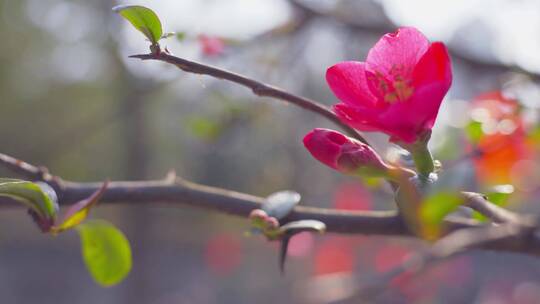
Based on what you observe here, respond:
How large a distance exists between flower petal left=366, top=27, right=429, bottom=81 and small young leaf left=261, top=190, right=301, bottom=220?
0.44ft

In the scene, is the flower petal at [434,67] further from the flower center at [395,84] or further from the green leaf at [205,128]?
the green leaf at [205,128]

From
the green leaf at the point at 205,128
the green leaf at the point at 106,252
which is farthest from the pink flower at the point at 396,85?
the green leaf at the point at 205,128

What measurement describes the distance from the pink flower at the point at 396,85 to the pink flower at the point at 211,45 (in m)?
0.92

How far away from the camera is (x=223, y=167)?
5.78m

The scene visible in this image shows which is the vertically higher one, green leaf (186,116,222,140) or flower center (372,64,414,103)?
green leaf (186,116,222,140)

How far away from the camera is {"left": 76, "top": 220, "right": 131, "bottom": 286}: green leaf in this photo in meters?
0.56

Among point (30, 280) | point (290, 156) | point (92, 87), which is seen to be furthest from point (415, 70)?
point (92, 87)

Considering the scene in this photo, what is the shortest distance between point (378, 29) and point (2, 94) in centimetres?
602

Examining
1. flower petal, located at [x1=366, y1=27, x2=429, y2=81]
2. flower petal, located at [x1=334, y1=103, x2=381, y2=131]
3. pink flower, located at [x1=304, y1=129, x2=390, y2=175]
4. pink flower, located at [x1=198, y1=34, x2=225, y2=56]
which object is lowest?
pink flower, located at [x1=304, y1=129, x2=390, y2=175]

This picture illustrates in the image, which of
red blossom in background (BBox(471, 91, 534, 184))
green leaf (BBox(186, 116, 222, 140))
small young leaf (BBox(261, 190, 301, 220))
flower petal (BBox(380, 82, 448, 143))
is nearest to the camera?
flower petal (BBox(380, 82, 448, 143))

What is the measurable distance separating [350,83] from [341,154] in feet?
0.21

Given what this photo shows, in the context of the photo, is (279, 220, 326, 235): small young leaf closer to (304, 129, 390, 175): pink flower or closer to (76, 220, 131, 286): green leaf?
(304, 129, 390, 175): pink flower

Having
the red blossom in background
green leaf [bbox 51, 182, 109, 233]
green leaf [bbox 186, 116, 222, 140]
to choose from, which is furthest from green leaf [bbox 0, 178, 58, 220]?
green leaf [bbox 186, 116, 222, 140]

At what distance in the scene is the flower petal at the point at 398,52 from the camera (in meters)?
0.44
